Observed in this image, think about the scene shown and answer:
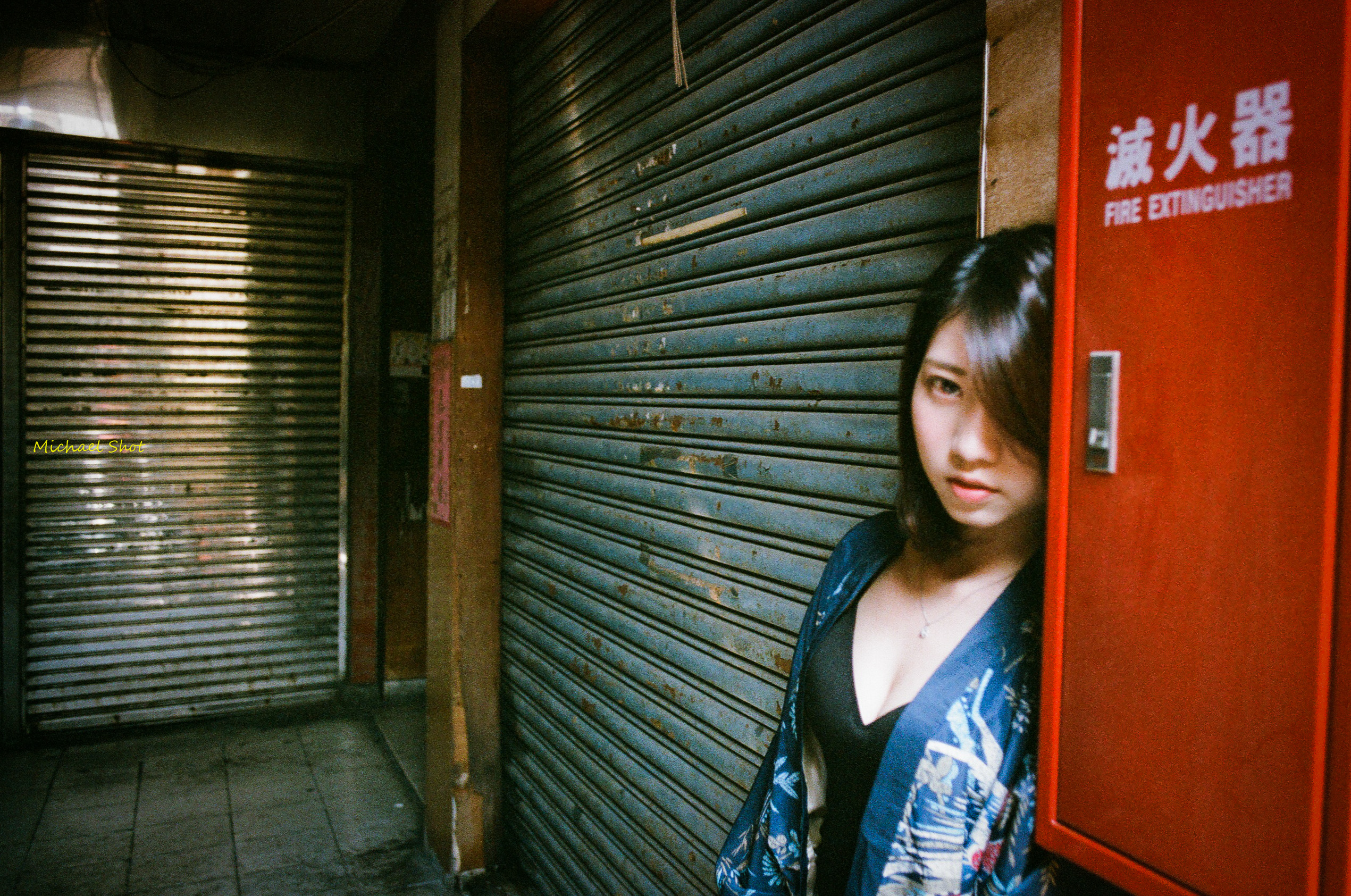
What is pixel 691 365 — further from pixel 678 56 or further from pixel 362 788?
pixel 362 788

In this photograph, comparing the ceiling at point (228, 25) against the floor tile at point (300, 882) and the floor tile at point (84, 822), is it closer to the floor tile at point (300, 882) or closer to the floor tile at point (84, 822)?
the floor tile at point (84, 822)

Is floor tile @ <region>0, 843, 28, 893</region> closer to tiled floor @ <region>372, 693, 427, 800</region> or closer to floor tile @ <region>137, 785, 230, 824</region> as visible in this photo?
floor tile @ <region>137, 785, 230, 824</region>

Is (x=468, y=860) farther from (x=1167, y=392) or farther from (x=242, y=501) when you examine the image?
(x=1167, y=392)

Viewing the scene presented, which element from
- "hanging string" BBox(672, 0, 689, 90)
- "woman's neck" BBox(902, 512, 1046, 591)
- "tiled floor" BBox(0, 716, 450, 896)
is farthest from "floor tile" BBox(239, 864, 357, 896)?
"hanging string" BBox(672, 0, 689, 90)

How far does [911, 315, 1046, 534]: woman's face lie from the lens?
4.41 feet

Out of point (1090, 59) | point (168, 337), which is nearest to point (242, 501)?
point (168, 337)

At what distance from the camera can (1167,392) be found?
1021 mm

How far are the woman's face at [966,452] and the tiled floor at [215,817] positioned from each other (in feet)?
12.8

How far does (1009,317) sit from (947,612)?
1.76 ft

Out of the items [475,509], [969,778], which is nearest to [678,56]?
[969,778]

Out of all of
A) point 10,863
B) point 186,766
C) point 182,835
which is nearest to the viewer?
point 10,863

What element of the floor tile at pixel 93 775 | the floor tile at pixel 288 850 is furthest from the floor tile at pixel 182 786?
the floor tile at pixel 288 850

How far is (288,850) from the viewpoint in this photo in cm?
458

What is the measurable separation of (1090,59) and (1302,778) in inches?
35.2
